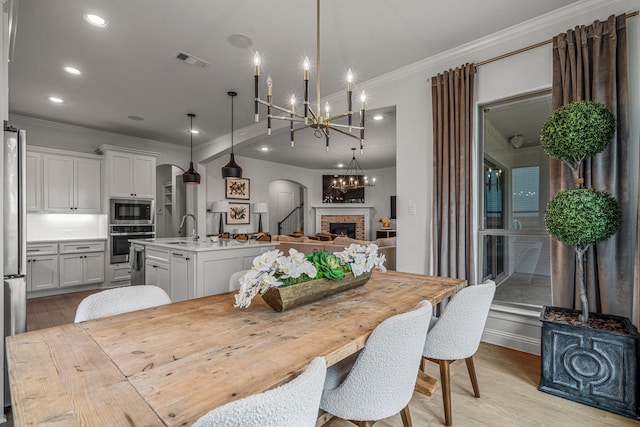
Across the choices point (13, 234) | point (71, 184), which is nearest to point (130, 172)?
point (71, 184)

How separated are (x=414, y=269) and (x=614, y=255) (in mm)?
1576

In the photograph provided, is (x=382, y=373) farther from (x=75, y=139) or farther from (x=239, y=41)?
(x=75, y=139)

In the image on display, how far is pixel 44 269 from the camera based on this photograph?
4859 mm

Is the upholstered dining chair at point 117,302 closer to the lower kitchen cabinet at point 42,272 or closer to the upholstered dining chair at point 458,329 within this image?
the upholstered dining chair at point 458,329

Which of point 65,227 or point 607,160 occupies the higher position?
point 607,160

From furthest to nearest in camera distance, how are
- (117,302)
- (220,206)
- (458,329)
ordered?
(220,206) < (458,329) < (117,302)

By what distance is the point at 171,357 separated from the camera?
993 millimetres

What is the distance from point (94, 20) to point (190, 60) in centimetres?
84

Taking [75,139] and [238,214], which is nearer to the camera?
[75,139]

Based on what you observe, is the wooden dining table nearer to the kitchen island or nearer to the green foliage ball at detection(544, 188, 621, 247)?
the green foliage ball at detection(544, 188, 621, 247)

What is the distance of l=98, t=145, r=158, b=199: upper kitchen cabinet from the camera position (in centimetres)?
555

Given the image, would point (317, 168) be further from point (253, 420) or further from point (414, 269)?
point (253, 420)

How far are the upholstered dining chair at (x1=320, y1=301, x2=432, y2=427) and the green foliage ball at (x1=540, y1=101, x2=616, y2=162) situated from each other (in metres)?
1.69

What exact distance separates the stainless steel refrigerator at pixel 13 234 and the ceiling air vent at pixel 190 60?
65.0 inches
